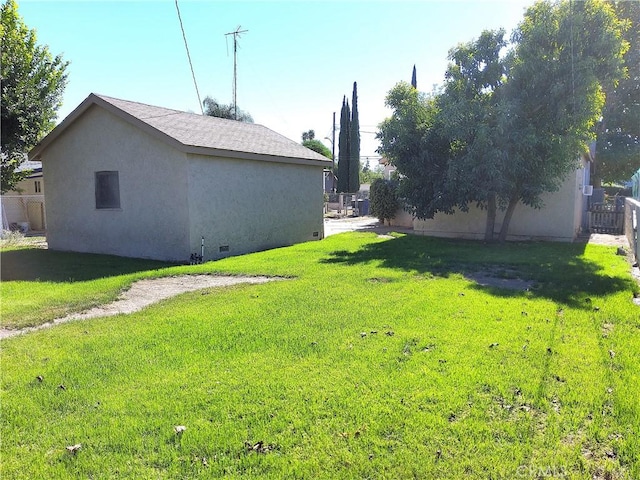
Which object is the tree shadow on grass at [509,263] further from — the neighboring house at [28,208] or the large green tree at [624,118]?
the large green tree at [624,118]

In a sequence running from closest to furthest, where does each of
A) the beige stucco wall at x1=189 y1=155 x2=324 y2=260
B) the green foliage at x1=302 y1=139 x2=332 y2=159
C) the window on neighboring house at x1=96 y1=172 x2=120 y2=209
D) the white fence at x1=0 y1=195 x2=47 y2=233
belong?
the beige stucco wall at x1=189 y1=155 x2=324 y2=260
the window on neighboring house at x1=96 y1=172 x2=120 y2=209
the white fence at x1=0 y1=195 x2=47 y2=233
the green foliage at x1=302 y1=139 x2=332 y2=159

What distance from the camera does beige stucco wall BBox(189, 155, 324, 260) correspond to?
1149cm

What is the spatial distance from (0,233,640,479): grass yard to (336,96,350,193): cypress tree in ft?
121

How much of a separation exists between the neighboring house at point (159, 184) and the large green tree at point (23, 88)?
0.62 meters

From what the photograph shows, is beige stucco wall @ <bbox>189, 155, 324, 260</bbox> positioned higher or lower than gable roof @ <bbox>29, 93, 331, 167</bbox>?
lower

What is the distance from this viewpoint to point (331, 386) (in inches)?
146

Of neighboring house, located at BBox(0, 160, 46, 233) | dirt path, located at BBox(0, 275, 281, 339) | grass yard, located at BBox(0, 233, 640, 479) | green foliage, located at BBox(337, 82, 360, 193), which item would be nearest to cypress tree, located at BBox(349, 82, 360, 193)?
green foliage, located at BBox(337, 82, 360, 193)

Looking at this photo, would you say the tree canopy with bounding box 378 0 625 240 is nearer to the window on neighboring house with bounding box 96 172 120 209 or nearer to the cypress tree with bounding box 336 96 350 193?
the window on neighboring house with bounding box 96 172 120 209

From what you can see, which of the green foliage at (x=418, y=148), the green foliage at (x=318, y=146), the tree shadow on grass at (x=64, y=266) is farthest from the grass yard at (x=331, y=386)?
the green foliage at (x=318, y=146)

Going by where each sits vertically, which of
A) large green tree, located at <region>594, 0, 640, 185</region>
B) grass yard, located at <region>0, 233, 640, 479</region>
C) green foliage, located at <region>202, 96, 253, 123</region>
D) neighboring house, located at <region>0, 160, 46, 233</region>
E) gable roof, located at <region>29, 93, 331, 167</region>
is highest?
green foliage, located at <region>202, 96, 253, 123</region>

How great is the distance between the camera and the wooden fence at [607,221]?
17375 millimetres

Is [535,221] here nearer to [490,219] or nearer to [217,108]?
[490,219]

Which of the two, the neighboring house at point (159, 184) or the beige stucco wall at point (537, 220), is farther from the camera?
the beige stucco wall at point (537, 220)

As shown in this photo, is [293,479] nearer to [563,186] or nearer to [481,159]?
[481,159]
